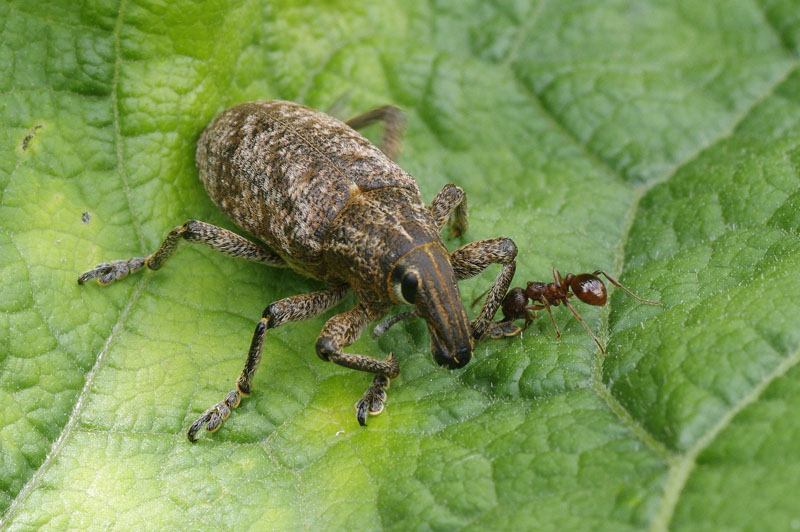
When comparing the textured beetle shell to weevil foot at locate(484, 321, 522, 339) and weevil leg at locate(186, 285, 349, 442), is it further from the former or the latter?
weevil foot at locate(484, 321, 522, 339)

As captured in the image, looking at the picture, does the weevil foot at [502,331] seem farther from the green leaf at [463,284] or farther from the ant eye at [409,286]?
the ant eye at [409,286]

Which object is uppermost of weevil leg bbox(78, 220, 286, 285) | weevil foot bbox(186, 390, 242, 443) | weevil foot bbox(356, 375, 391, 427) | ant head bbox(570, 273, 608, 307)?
ant head bbox(570, 273, 608, 307)

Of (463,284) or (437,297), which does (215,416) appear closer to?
(437,297)

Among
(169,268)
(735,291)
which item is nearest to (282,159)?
(169,268)

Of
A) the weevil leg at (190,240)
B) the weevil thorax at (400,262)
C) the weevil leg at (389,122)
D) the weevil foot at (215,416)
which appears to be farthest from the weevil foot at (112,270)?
the weevil leg at (389,122)

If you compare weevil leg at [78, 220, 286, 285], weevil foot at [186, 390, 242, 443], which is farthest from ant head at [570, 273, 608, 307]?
weevil foot at [186, 390, 242, 443]

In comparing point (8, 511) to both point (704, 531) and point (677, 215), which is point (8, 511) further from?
point (677, 215)
